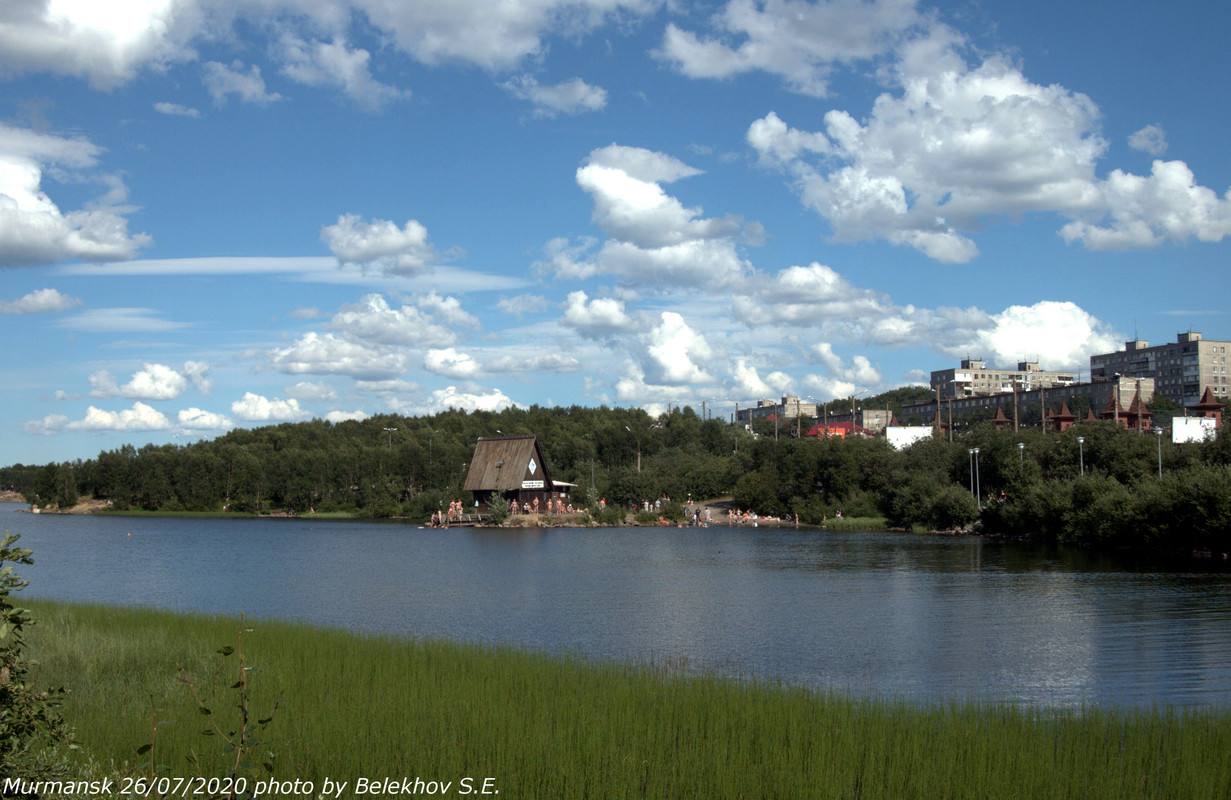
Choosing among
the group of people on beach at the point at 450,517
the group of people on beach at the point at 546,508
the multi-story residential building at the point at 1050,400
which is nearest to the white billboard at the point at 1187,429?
the multi-story residential building at the point at 1050,400

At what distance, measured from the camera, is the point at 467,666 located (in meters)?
13.2

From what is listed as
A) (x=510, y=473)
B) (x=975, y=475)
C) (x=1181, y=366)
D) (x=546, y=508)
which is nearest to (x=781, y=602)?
(x=975, y=475)

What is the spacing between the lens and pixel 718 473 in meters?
80.9

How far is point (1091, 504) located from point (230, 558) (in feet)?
134

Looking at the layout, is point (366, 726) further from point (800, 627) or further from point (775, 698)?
point (800, 627)

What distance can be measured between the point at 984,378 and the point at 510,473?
12322 cm

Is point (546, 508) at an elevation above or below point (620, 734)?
below

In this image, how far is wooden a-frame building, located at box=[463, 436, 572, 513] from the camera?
244 feet

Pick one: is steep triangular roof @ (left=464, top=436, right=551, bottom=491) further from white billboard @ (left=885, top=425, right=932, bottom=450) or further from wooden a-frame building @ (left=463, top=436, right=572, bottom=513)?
white billboard @ (left=885, top=425, right=932, bottom=450)

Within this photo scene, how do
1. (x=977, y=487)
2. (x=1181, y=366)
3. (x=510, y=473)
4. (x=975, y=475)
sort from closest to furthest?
(x=977, y=487)
(x=975, y=475)
(x=510, y=473)
(x=1181, y=366)

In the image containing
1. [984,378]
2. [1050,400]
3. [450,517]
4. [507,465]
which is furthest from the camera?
[984,378]

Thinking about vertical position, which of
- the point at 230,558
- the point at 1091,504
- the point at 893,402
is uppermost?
the point at 893,402

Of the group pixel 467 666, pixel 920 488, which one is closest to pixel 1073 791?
pixel 467 666

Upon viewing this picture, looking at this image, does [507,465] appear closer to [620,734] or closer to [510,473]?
[510,473]
